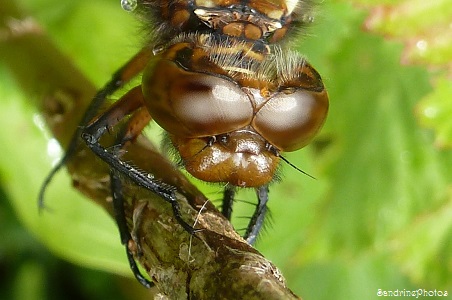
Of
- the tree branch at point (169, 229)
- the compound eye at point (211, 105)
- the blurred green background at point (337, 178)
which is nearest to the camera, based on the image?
the tree branch at point (169, 229)

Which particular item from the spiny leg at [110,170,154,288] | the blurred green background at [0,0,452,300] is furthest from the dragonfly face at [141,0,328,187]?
the blurred green background at [0,0,452,300]

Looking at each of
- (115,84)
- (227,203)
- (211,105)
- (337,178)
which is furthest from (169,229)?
(337,178)

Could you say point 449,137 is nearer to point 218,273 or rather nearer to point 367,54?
point 367,54

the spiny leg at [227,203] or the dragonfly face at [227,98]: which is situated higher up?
the dragonfly face at [227,98]

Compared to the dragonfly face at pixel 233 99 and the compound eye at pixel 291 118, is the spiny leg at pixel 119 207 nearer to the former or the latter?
the dragonfly face at pixel 233 99

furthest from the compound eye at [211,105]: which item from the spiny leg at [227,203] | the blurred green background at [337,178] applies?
the blurred green background at [337,178]

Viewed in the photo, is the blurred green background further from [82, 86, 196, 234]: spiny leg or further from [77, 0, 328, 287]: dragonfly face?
[77, 0, 328, 287]: dragonfly face

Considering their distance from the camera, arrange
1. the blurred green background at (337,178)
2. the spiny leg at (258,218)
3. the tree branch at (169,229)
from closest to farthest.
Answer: the tree branch at (169,229) < the spiny leg at (258,218) < the blurred green background at (337,178)

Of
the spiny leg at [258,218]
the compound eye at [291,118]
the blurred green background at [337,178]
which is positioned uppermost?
the compound eye at [291,118]
